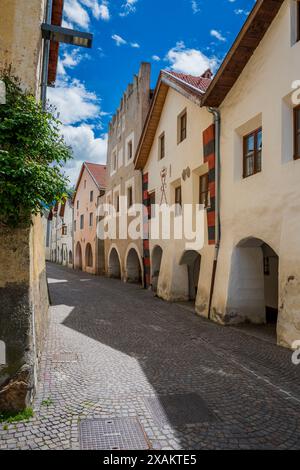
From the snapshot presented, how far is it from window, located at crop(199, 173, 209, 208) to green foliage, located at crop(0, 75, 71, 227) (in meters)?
7.37

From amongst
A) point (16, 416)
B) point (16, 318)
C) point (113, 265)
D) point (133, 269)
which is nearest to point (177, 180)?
point (133, 269)

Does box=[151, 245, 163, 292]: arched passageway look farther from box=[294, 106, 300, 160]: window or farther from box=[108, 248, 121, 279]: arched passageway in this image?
box=[294, 106, 300, 160]: window

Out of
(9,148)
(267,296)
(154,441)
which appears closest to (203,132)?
(267,296)

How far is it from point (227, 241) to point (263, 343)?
3.15m

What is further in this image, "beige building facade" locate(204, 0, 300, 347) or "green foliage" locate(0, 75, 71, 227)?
"beige building facade" locate(204, 0, 300, 347)

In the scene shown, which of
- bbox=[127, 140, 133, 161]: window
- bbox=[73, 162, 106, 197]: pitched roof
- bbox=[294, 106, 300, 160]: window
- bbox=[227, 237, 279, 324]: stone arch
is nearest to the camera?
bbox=[294, 106, 300, 160]: window

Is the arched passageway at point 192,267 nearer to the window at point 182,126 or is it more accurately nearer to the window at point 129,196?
the window at point 182,126

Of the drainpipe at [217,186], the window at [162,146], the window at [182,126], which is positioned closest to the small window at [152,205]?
the window at [162,146]

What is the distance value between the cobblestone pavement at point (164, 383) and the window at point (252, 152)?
4333 mm

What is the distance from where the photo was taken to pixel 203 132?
11383mm

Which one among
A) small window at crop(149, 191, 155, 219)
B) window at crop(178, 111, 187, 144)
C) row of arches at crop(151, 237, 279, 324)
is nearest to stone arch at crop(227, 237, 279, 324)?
row of arches at crop(151, 237, 279, 324)

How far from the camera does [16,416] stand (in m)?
4.04

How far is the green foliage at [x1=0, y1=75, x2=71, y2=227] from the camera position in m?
4.22

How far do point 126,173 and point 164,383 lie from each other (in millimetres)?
17368
